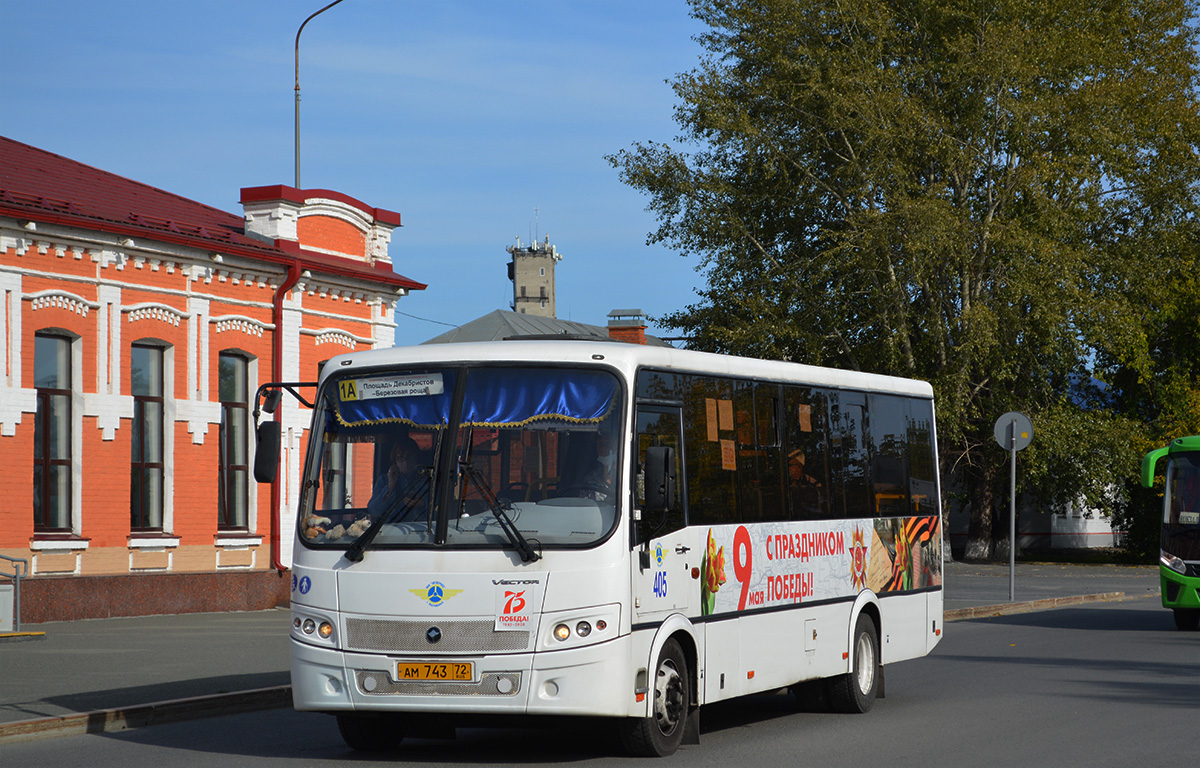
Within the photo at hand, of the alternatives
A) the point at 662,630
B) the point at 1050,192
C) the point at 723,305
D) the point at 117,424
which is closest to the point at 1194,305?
the point at 1050,192

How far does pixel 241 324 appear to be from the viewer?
25969mm

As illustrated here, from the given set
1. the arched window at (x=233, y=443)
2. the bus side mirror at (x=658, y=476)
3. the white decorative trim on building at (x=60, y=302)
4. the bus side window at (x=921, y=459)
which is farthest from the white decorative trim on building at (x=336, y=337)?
the bus side mirror at (x=658, y=476)

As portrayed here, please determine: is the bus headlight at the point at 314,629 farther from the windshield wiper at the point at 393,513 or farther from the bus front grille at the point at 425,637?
the windshield wiper at the point at 393,513

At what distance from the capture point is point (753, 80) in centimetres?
4116

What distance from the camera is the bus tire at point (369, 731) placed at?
1042 cm

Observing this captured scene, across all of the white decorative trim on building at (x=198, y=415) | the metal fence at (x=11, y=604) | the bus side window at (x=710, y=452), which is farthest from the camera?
the white decorative trim on building at (x=198, y=415)

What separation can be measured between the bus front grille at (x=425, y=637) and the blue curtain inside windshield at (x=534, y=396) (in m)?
1.33

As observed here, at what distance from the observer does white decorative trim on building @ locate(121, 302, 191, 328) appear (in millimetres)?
23719

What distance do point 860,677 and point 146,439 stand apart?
48.2 ft

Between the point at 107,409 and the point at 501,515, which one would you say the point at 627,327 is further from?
the point at 501,515

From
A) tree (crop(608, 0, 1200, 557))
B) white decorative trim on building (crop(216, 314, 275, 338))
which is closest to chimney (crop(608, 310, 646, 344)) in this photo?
tree (crop(608, 0, 1200, 557))

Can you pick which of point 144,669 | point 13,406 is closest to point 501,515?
point 144,669

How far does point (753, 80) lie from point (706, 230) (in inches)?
169

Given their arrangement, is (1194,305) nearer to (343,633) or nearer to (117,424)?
(117,424)
